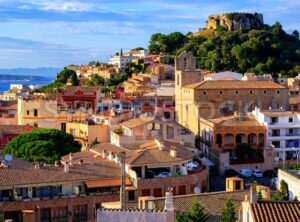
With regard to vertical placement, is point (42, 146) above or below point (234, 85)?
below

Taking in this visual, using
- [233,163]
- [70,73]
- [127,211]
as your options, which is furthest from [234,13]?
[127,211]

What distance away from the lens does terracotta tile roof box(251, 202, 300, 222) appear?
34.6 feet

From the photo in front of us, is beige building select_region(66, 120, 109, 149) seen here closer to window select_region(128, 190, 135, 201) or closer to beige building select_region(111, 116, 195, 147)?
beige building select_region(111, 116, 195, 147)

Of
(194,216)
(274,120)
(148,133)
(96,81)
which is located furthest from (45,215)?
(96,81)

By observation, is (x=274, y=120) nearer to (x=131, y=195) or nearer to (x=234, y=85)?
(x=234, y=85)

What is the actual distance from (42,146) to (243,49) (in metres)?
56.1

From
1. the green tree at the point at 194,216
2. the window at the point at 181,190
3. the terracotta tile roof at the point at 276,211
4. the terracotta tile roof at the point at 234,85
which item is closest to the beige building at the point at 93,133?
the terracotta tile roof at the point at 234,85

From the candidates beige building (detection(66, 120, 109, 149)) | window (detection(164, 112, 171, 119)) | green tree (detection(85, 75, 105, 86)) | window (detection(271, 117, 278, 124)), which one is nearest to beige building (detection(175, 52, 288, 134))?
window (detection(164, 112, 171, 119))

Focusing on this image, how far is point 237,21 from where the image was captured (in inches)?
4227

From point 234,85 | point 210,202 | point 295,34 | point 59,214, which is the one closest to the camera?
point 210,202

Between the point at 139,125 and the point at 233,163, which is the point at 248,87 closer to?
the point at 233,163

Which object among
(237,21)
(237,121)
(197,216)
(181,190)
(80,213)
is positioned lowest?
(80,213)

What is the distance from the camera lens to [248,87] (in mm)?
48531

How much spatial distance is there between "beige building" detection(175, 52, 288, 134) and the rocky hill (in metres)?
58.4
